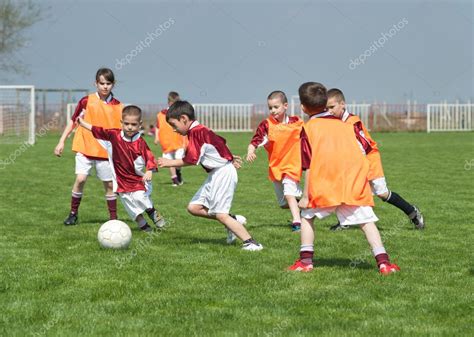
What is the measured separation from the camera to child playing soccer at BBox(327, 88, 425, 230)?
911 centimetres

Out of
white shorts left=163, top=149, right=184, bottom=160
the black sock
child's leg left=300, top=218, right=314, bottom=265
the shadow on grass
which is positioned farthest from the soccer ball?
white shorts left=163, top=149, right=184, bottom=160

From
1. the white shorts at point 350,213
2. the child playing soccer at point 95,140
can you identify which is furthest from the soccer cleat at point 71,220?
the white shorts at point 350,213

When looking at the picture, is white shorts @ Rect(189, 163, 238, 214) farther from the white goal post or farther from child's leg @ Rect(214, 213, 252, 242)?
the white goal post

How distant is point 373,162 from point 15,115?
2638 centimetres

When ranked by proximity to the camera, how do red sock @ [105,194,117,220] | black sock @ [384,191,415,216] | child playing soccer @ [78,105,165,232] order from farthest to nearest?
red sock @ [105,194,117,220], black sock @ [384,191,415,216], child playing soccer @ [78,105,165,232]

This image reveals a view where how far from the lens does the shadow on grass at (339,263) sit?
24.3ft

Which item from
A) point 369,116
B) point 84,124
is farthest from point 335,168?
point 369,116

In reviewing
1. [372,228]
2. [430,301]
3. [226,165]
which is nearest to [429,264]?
[372,228]

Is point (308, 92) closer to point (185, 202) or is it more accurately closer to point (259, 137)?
point (259, 137)

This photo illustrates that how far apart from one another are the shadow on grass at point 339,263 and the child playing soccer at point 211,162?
0.83 metres

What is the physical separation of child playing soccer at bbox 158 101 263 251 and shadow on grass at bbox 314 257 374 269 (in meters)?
0.83

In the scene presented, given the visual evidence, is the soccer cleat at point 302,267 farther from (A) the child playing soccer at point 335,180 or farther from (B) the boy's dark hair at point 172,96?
(B) the boy's dark hair at point 172,96

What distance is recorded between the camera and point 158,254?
816cm

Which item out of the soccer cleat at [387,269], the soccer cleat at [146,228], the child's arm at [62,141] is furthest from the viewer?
the child's arm at [62,141]
